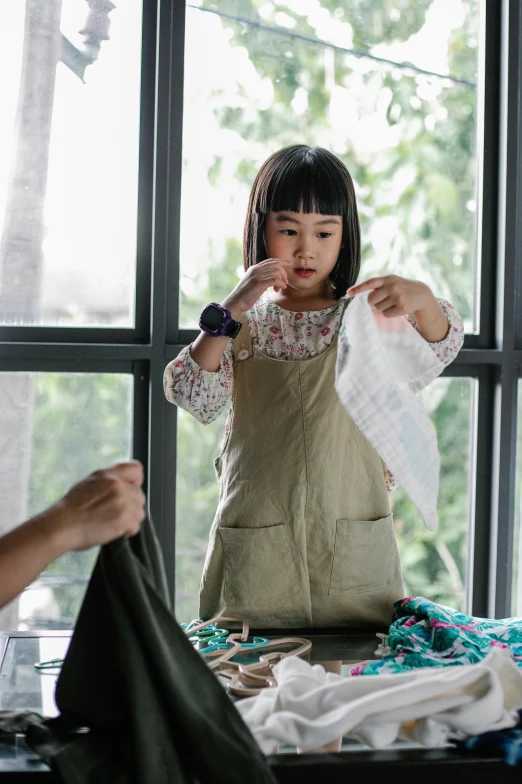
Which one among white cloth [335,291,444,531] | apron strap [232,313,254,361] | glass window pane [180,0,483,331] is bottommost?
white cloth [335,291,444,531]

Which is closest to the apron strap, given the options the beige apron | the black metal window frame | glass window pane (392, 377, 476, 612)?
the beige apron

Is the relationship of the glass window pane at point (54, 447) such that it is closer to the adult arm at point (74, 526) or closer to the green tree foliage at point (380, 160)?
the green tree foliage at point (380, 160)

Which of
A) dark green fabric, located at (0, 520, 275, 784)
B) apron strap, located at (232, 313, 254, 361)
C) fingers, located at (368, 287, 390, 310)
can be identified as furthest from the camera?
apron strap, located at (232, 313, 254, 361)

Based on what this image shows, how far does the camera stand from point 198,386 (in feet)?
4.94

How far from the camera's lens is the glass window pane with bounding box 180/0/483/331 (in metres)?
2.24

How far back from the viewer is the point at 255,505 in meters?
1.51

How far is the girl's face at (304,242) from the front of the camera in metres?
1.56

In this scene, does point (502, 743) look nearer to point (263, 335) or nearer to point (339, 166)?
point (263, 335)

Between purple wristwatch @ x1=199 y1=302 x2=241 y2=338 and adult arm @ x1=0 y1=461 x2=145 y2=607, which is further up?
purple wristwatch @ x1=199 y1=302 x2=241 y2=338

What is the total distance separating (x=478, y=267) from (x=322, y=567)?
1197 millimetres

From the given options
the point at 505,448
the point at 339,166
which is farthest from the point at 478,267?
the point at 339,166

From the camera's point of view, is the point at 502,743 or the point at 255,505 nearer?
the point at 502,743

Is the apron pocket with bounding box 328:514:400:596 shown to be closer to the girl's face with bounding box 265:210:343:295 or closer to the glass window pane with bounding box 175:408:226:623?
the girl's face with bounding box 265:210:343:295

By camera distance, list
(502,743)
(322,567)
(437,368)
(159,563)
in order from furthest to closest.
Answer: (322,567)
(437,368)
(159,563)
(502,743)
